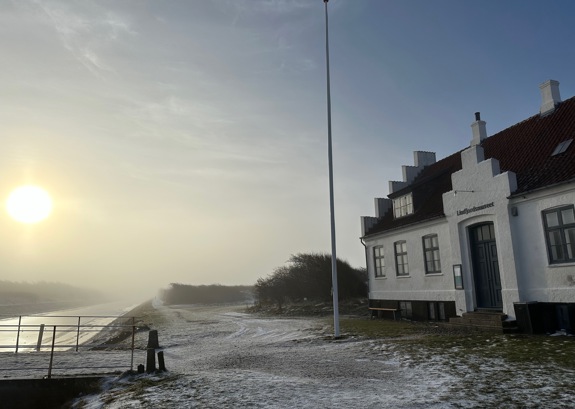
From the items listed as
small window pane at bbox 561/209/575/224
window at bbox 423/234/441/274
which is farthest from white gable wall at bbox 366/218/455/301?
small window pane at bbox 561/209/575/224

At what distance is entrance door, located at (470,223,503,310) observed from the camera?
17.6m

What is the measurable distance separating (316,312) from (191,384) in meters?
23.5

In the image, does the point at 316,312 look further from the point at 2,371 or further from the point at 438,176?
the point at 2,371

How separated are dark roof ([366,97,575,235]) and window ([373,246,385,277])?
3.81 ft

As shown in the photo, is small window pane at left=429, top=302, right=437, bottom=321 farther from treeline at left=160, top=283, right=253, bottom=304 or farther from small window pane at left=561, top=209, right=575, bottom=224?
treeline at left=160, top=283, right=253, bottom=304

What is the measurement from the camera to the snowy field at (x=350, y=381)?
7.28 m

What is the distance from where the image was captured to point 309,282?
40469mm

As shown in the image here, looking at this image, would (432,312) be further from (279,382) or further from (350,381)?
(279,382)

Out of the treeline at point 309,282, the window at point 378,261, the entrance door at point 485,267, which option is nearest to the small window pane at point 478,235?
the entrance door at point 485,267

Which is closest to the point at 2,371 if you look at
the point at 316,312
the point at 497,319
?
the point at 497,319

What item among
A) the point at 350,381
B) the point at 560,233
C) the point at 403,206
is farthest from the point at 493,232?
the point at 350,381

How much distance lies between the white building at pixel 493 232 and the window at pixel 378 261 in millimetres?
57

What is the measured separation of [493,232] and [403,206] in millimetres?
6619

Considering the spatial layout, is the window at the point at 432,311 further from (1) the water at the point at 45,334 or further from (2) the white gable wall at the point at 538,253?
(1) the water at the point at 45,334
